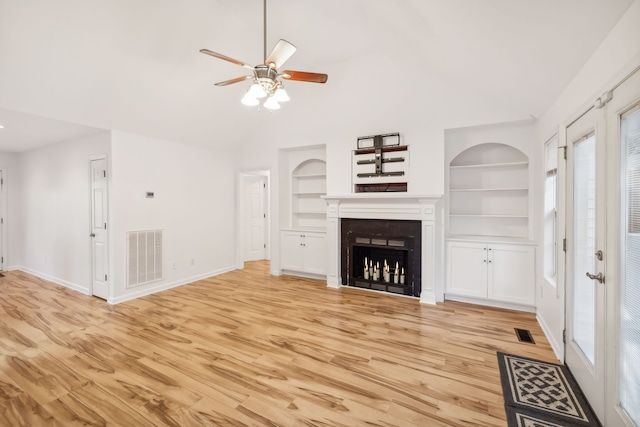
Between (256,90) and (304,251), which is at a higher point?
(256,90)

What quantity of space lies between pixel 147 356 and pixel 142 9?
3.27 m

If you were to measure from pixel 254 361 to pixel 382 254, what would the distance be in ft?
9.23

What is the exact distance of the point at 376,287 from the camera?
15.5ft

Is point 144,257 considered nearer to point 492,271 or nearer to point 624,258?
point 492,271

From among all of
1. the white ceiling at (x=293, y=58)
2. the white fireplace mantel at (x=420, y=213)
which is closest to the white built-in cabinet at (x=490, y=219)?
the white fireplace mantel at (x=420, y=213)

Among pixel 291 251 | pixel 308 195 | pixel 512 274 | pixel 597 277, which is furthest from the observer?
pixel 308 195

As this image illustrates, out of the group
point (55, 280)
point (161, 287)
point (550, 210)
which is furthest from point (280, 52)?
point (55, 280)

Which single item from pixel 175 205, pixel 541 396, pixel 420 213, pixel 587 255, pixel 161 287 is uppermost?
pixel 175 205

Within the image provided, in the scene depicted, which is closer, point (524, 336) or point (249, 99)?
point (249, 99)

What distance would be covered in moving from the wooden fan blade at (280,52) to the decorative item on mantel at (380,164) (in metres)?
2.48

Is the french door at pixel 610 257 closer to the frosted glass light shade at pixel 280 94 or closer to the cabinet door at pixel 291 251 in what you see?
the frosted glass light shade at pixel 280 94

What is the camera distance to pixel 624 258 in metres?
1.64

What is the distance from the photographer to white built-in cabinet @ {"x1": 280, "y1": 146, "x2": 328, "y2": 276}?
5.53m

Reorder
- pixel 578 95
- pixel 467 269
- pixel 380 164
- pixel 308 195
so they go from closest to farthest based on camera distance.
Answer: pixel 578 95 → pixel 467 269 → pixel 380 164 → pixel 308 195
